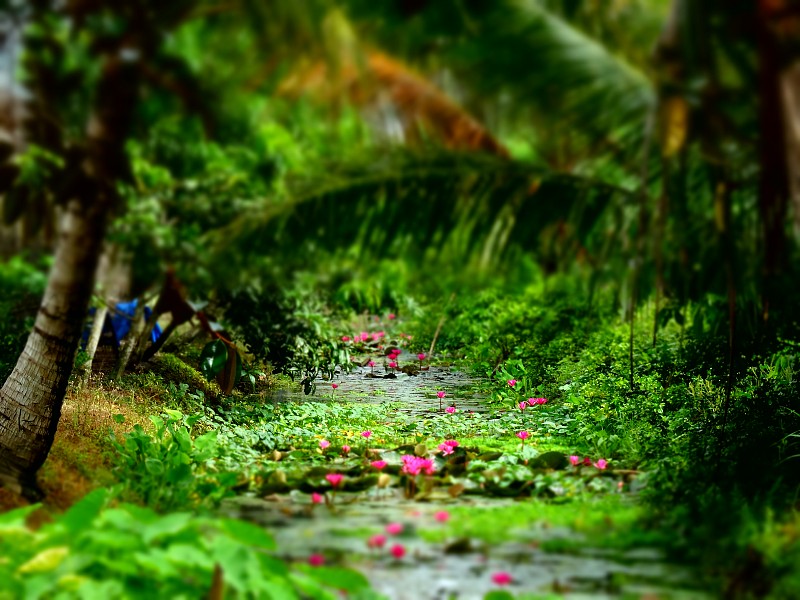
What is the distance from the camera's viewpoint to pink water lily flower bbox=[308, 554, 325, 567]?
9.05ft

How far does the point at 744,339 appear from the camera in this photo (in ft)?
16.3

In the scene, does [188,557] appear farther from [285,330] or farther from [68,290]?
[285,330]

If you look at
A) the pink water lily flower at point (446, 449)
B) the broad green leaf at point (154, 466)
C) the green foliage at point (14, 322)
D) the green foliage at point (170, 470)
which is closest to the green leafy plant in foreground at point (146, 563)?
the green foliage at point (170, 470)

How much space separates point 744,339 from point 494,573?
2.87m

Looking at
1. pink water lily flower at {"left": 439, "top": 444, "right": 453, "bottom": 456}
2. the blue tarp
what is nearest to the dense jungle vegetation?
pink water lily flower at {"left": 439, "top": 444, "right": 453, "bottom": 456}

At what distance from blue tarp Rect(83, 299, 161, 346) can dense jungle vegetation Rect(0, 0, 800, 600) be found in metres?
1.69

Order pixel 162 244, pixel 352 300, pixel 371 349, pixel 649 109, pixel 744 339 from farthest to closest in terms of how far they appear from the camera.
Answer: pixel 371 349 < pixel 352 300 < pixel 744 339 < pixel 162 244 < pixel 649 109

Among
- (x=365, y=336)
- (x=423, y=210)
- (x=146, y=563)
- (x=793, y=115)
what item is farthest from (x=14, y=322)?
(x=793, y=115)

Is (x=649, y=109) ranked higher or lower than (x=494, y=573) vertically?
higher

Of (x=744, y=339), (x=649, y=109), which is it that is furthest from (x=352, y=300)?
(x=649, y=109)

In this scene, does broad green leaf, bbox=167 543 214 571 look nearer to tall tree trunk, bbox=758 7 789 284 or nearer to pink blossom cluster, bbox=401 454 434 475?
pink blossom cluster, bbox=401 454 434 475

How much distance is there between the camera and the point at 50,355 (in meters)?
3.96

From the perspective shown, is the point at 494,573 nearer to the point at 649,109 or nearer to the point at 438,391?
the point at 649,109

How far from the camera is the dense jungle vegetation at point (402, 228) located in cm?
270
